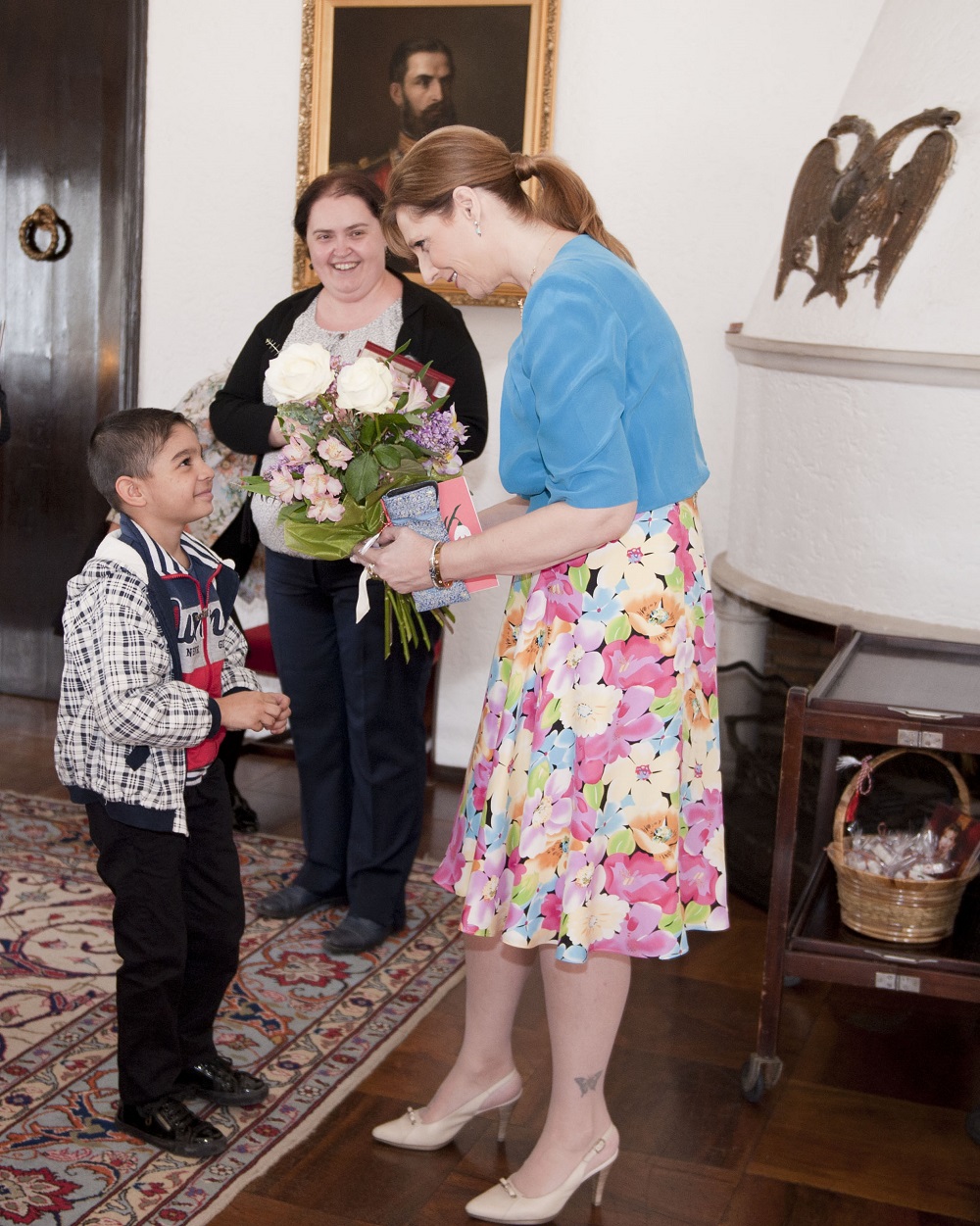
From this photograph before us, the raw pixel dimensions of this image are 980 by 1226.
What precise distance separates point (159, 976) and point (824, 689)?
139cm

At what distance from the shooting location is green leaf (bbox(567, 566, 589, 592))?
217 centimetres

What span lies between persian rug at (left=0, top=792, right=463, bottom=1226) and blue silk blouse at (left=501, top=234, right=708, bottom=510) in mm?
1345

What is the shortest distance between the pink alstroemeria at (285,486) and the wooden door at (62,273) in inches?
115

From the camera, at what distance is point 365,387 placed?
7.34 ft

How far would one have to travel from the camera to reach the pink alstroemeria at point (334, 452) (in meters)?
2.29

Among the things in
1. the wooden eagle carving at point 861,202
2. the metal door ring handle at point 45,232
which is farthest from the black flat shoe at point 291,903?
the metal door ring handle at point 45,232

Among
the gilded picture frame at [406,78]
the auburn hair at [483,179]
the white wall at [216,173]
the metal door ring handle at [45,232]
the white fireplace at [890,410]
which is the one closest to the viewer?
the auburn hair at [483,179]

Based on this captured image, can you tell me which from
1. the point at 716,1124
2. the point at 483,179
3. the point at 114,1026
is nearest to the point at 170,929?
the point at 114,1026

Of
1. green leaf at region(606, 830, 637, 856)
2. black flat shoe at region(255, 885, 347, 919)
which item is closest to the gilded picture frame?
black flat shoe at region(255, 885, 347, 919)

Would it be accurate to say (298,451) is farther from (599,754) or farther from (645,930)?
(645,930)

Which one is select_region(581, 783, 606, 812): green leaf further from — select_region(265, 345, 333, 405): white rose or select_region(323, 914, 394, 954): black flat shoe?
select_region(323, 914, 394, 954): black flat shoe

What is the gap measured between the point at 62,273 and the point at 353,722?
2.67 m

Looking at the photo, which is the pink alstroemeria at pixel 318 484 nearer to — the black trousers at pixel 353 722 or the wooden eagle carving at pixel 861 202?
the black trousers at pixel 353 722

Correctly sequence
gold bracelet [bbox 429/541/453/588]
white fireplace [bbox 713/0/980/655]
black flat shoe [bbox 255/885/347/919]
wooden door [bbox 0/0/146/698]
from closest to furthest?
gold bracelet [bbox 429/541/453/588]
white fireplace [bbox 713/0/980/655]
black flat shoe [bbox 255/885/347/919]
wooden door [bbox 0/0/146/698]
